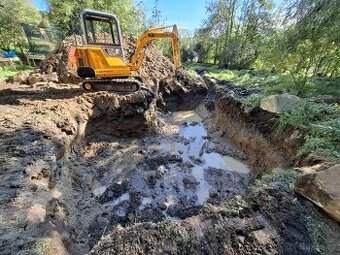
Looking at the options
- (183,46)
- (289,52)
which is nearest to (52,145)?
(289,52)

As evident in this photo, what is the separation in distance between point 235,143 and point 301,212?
15.4 feet

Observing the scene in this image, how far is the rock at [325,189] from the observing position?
224 centimetres

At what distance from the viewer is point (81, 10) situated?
1577 cm

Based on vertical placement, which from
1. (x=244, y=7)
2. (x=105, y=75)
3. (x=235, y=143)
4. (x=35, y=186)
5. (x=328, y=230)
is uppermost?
(x=244, y=7)

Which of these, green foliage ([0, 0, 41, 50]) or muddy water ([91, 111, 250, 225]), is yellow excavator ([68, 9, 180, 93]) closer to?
muddy water ([91, 111, 250, 225])

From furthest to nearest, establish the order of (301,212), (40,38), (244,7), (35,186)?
(244,7)
(40,38)
(35,186)
(301,212)

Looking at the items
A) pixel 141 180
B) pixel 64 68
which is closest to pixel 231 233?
Result: pixel 141 180

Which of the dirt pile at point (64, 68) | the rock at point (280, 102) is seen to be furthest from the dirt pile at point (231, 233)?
the dirt pile at point (64, 68)

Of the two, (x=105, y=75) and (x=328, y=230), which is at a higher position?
(x=105, y=75)

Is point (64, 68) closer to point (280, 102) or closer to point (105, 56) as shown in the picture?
point (105, 56)

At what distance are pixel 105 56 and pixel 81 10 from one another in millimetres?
11642

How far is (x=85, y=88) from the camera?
7.51m

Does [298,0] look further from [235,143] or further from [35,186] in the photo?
[35,186]

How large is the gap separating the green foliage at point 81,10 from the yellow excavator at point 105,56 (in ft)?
21.9
